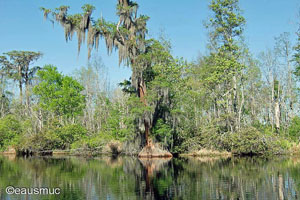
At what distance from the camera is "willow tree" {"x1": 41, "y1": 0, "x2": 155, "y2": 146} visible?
1049 inches

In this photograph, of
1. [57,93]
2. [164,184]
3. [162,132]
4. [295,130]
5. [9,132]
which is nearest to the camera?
[164,184]

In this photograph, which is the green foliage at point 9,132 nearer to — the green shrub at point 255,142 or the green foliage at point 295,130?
the green shrub at point 255,142

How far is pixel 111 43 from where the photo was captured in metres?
27.6

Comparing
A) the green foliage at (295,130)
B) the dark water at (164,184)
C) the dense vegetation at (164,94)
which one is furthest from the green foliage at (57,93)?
the dark water at (164,184)

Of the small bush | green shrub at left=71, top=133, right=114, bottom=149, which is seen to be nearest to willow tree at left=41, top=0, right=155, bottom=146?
green shrub at left=71, top=133, right=114, bottom=149

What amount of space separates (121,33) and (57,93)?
729 inches

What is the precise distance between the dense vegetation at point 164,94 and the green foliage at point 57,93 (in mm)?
125

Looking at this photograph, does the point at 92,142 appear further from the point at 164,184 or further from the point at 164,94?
the point at 164,184

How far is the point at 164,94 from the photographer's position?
28.2 meters

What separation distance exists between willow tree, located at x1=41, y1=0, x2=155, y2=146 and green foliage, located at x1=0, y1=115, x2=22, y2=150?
16817 mm

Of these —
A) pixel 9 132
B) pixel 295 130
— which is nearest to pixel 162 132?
pixel 295 130

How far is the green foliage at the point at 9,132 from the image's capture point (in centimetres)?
3782

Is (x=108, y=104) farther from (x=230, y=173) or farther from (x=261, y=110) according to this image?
(x=230, y=173)

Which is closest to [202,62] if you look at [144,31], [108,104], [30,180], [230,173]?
[144,31]
